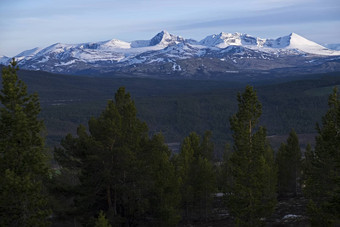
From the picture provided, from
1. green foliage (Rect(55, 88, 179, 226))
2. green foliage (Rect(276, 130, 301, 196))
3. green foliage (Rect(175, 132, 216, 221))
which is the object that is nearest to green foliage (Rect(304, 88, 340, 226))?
green foliage (Rect(175, 132, 216, 221))

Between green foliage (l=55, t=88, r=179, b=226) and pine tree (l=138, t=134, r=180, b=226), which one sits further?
pine tree (l=138, t=134, r=180, b=226)

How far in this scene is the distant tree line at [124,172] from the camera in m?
31.0

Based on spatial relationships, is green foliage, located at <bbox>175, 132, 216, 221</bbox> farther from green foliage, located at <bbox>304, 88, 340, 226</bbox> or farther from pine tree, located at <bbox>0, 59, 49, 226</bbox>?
pine tree, located at <bbox>0, 59, 49, 226</bbox>

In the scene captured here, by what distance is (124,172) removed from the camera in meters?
41.7

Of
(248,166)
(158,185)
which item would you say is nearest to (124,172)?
(158,185)

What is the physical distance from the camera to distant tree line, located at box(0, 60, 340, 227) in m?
31.0

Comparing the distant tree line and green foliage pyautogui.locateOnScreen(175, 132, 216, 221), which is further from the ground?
the distant tree line

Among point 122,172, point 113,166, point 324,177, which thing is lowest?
point 324,177

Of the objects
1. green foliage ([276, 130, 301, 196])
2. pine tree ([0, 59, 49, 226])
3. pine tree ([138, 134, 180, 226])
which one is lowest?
green foliage ([276, 130, 301, 196])

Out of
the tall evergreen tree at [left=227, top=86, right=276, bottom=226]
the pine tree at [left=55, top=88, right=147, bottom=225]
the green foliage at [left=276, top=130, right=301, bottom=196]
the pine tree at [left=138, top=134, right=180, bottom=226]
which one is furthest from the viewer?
the green foliage at [left=276, top=130, right=301, bottom=196]

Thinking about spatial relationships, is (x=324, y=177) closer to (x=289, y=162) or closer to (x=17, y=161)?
(x=17, y=161)

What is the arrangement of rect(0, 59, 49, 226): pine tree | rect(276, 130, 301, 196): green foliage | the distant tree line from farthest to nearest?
rect(276, 130, 301, 196): green foliage
the distant tree line
rect(0, 59, 49, 226): pine tree

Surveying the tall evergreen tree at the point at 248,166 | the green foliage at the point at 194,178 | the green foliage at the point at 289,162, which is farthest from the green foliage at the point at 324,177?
the green foliage at the point at 289,162

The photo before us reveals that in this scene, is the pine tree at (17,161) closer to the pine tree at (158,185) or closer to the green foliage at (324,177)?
the pine tree at (158,185)
